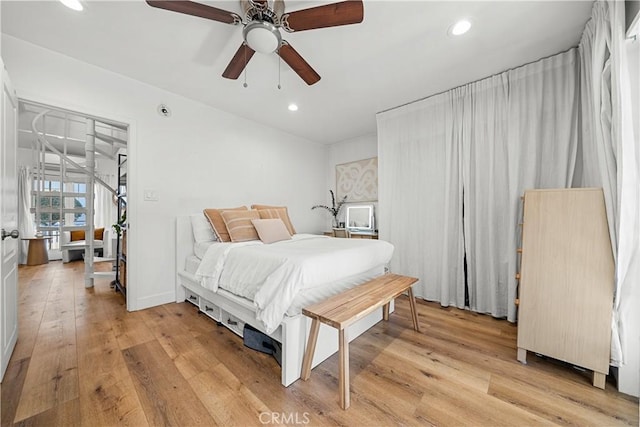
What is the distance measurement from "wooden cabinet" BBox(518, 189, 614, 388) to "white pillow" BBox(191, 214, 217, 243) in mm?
3008

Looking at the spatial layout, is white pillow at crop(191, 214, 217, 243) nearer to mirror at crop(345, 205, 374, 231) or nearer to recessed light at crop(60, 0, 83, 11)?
recessed light at crop(60, 0, 83, 11)

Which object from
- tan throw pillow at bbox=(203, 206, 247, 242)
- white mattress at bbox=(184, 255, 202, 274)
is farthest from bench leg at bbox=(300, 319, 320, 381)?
white mattress at bbox=(184, 255, 202, 274)

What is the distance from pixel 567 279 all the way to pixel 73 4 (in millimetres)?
3782

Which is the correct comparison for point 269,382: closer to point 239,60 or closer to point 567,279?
point 567,279

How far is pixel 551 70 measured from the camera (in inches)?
86.8

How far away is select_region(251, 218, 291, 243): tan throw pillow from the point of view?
8.70 feet

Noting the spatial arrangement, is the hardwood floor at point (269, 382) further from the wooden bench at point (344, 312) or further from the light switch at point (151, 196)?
the light switch at point (151, 196)

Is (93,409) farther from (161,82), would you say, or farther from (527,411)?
(161,82)

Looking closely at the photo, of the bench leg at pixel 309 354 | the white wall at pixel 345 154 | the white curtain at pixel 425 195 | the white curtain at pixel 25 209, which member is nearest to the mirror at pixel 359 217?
the white wall at pixel 345 154

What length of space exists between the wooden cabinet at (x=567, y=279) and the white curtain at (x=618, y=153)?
0.05 m

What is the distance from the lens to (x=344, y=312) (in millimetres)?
1446

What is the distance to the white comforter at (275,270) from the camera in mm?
1580

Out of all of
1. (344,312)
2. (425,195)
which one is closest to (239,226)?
(344,312)

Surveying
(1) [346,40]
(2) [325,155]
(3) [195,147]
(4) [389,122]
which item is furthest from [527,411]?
(2) [325,155]
